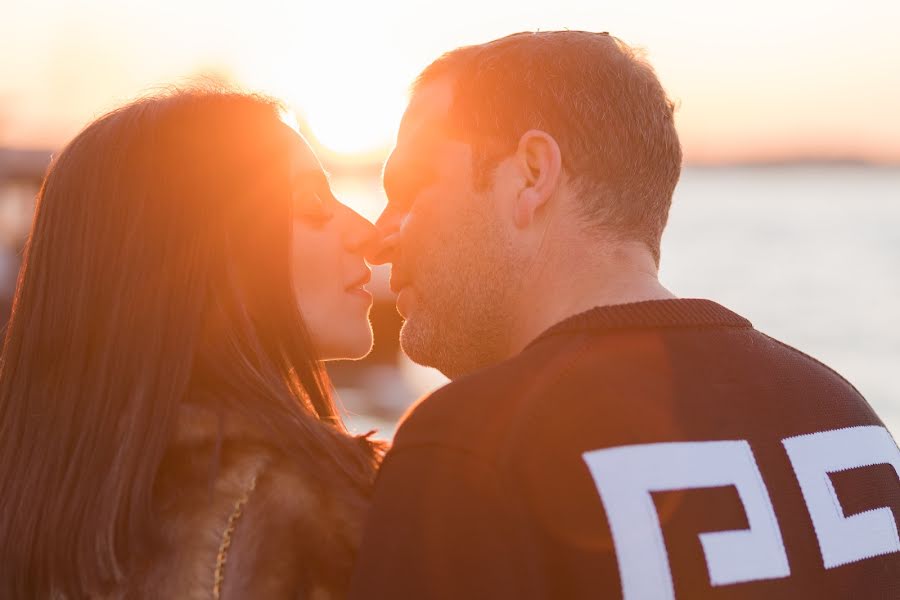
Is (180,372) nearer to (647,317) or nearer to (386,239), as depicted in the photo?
(386,239)

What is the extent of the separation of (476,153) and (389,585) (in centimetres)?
159

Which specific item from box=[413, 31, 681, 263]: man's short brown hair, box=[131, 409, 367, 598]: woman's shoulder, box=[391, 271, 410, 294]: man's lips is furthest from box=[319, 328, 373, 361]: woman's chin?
box=[131, 409, 367, 598]: woman's shoulder

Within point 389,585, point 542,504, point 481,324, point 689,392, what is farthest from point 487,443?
point 481,324

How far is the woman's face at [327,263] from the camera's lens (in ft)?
12.3

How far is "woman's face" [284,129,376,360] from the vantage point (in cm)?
376

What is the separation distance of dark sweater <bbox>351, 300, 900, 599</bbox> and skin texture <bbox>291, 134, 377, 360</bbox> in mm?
1475

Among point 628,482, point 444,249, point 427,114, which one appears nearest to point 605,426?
point 628,482

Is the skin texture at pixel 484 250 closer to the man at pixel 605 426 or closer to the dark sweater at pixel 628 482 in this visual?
the man at pixel 605 426

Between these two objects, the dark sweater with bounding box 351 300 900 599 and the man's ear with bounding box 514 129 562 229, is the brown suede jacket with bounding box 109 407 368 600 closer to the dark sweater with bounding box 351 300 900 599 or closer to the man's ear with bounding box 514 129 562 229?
the dark sweater with bounding box 351 300 900 599

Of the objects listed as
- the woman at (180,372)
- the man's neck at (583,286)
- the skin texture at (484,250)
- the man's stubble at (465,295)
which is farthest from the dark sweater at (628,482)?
the man's stubble at (465,295)

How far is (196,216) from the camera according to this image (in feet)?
10.8

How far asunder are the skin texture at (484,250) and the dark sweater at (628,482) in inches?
16.1

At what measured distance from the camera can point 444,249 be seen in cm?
352

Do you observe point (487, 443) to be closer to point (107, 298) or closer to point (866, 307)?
point (107, 298)
